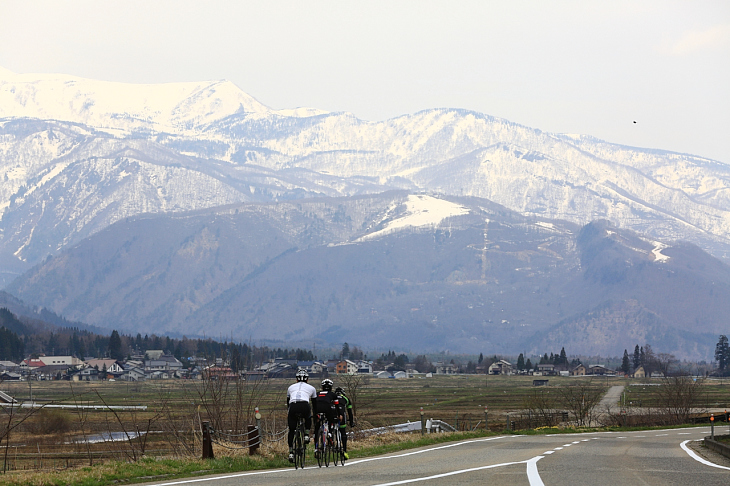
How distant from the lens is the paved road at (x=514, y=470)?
2180 centimetres

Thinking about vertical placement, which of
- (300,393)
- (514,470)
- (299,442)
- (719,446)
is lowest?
(719,446)

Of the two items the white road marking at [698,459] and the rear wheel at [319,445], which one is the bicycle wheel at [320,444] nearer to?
the rear wheel at [319,445]

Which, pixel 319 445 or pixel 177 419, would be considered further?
pixel 177 419

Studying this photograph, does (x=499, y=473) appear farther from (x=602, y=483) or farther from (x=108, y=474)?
(x=108, y=474)

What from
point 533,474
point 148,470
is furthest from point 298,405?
A: point 533,474

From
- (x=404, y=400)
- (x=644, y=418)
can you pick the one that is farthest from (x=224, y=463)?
(x=404, y=400)

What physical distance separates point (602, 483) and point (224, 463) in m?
10.5

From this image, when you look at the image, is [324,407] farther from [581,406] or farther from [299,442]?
[581,406]

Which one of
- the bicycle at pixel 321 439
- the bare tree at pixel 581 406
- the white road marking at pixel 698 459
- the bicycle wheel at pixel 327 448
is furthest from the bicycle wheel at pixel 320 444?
the bare tree at pixel 581 406

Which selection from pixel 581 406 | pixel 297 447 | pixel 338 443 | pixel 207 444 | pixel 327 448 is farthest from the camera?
pixel 581 406

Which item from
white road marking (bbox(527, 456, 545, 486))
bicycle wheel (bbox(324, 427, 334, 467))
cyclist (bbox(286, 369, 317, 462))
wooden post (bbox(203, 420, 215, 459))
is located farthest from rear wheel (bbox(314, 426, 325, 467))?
white road marking (bbox(527, 456, 545, 486))

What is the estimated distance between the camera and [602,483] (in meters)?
21.1

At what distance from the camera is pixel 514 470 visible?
79.1 feet

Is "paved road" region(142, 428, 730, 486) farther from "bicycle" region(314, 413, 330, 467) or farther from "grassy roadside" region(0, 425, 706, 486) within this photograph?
"grassy roadside" region(0, 425, 706, 486)
